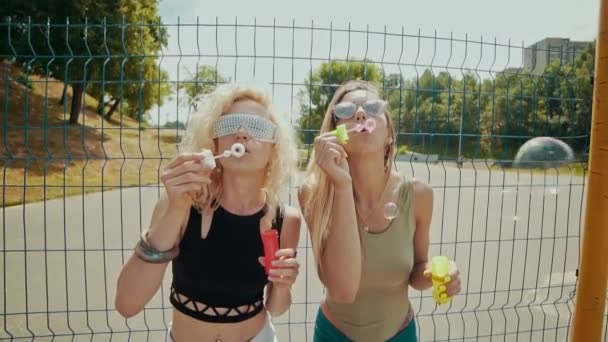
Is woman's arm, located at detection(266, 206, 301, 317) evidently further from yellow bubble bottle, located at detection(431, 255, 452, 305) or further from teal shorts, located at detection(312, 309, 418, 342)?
yellow bubble bottle, located at detection(431, 255, 452, 305)

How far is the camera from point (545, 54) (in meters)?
3.34

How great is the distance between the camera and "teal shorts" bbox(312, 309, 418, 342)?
200cm

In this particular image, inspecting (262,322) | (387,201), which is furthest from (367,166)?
(262,322)

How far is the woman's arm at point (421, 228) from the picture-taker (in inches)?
79.9

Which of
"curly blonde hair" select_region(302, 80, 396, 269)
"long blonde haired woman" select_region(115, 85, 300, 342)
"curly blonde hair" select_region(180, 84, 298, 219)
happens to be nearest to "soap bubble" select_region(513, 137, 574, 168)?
"curly blonde hair" select_region(302, 80, 396, 269)

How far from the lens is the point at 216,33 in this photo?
291 centimetres

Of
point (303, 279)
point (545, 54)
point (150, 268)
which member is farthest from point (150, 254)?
point (303, 279)

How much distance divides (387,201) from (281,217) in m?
0.45

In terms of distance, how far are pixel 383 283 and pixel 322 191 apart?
0.44 metres

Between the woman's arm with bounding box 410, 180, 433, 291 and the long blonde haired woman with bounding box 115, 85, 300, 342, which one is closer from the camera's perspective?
the long blonde haired woman with bounding box 115, 85, 300, 342

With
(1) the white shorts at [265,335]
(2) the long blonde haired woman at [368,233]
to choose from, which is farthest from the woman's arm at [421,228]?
(1) the white shorts at [265,335]

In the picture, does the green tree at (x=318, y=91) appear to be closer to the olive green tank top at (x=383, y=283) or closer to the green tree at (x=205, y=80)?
the green tree at (x=205, y=80)

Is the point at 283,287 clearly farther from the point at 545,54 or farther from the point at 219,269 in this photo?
the point at 545,54

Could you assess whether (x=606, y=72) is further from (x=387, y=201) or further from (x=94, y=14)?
(x=94, y=14)
